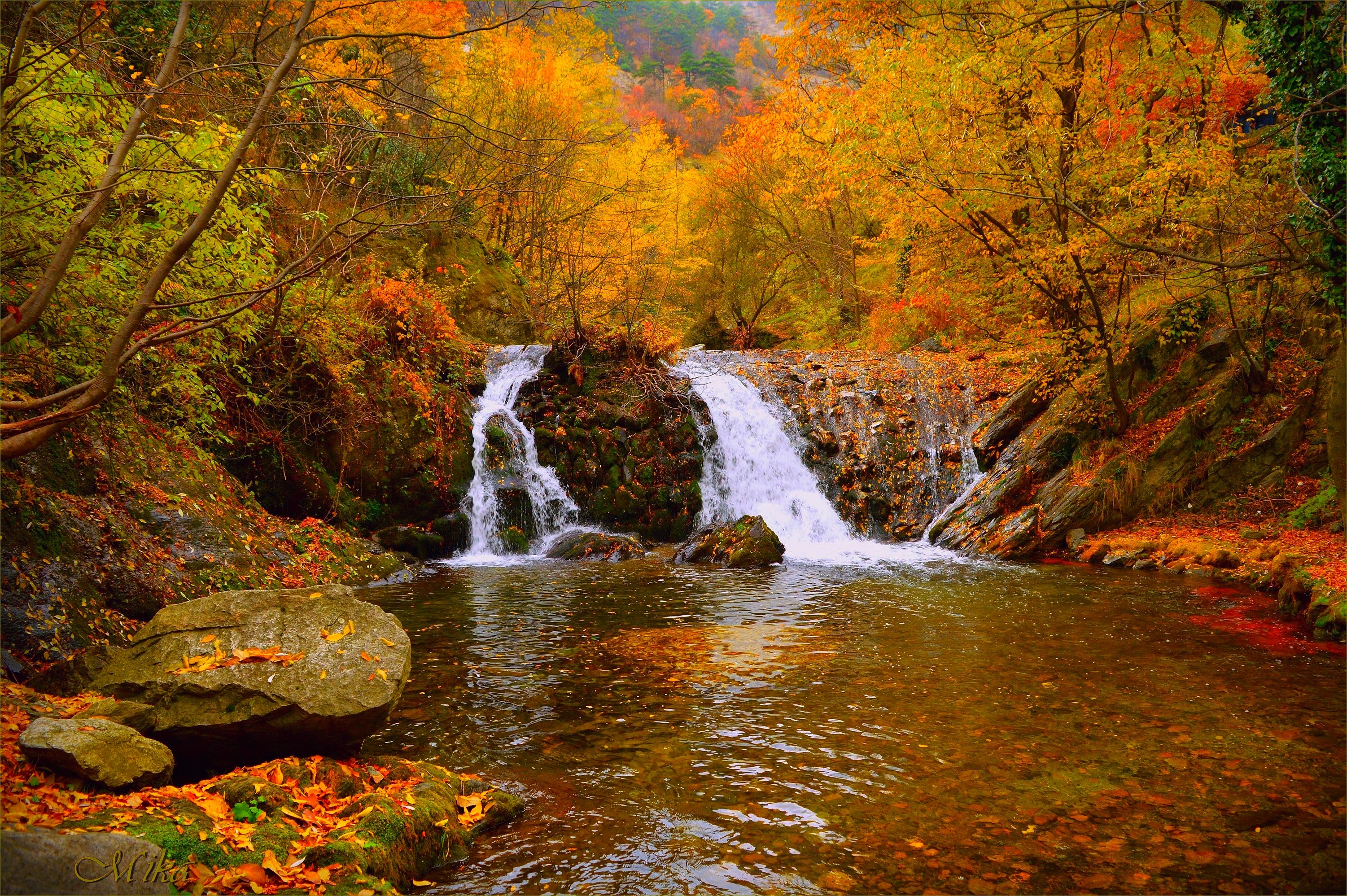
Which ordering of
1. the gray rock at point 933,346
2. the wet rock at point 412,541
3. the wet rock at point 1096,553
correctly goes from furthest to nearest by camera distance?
the gray rock at point 933,346
the wet rock at point 412,541
the wet rock at point 1096,553

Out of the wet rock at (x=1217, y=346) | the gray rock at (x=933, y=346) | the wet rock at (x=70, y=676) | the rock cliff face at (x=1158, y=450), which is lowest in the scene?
the wet rock at (x=70, y=676)

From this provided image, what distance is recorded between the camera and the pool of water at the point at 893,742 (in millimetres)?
3547

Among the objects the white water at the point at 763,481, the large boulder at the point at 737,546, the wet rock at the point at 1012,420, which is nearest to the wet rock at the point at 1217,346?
the wet rock at the point at 1012,420

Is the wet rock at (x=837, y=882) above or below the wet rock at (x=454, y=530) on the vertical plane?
below

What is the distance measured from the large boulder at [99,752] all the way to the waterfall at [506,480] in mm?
8748

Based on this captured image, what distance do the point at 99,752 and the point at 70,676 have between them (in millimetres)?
1702

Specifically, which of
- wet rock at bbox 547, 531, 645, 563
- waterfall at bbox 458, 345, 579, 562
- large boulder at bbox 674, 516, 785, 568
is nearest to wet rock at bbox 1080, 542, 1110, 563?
large boulder at bbox 674, 516, 785, 568

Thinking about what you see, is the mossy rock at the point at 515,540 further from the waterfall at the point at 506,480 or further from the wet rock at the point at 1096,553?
the wet rock at the point at 1096,553

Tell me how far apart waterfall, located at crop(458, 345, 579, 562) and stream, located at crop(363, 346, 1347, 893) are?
330 centimetres

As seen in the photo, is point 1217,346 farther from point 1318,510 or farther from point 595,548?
point 595,548

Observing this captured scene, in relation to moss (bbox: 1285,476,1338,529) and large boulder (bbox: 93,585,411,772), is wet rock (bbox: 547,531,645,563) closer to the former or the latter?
large boulder (bbox: 93,585,411,772)

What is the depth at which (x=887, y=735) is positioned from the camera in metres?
4.99

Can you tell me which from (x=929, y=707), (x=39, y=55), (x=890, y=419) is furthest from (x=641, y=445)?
(x=39, y=55)

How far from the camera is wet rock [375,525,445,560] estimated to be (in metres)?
11.8
